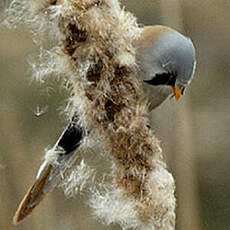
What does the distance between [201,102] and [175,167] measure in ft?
6.50

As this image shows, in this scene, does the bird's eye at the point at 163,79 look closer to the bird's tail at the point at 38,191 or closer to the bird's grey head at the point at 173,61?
the bird's grey head at the point at 173,61

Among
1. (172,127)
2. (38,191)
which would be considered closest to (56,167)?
(38,191)

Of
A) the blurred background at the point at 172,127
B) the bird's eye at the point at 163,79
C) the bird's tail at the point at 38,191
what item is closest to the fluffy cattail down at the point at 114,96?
the blurred background at the point at 172,127

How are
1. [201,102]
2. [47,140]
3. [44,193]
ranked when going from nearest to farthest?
[44,193], [47,140], [201,102]

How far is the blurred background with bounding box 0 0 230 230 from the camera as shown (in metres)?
2.33

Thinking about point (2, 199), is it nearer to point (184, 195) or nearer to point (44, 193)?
point (44, 193)

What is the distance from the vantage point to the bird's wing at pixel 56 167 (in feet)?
5.48

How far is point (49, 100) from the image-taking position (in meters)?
3.87

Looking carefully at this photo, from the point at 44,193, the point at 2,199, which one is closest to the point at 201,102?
the point at 2,199

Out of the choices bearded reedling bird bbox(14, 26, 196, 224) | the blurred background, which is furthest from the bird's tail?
the blurred background

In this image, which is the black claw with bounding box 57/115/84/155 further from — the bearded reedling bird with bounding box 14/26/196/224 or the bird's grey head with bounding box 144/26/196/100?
the bird's grey head with bounding box 144/26/196/100

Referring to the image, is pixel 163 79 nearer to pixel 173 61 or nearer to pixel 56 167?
pixel 173 61

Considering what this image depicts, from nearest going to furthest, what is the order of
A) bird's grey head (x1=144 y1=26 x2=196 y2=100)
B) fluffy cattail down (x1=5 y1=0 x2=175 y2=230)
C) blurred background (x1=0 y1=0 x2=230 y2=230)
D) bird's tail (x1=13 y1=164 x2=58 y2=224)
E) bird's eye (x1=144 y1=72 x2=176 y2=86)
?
fluffy cattail down (x1=5 y1=0 x2=175 y2=230) < bird's tail (x1=13 y1=164 x2=58 y2=224) < bird's grey head (x1=144 y1=26 x2=196 y2=100) < bird's eye (x1=144 y1=72 x2=176 y2=86) < blurred background (x1=0 y1=0 x2=230 y2=230)

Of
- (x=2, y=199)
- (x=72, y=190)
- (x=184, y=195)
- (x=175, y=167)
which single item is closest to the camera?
(x=72, y=190)
